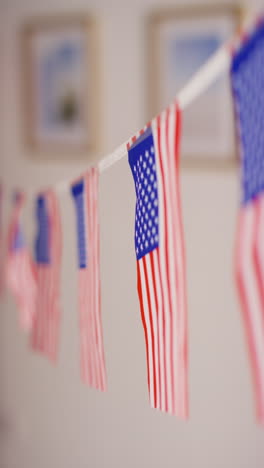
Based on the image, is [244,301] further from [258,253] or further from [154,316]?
[154,316]

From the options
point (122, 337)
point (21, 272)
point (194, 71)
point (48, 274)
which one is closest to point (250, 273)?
point (48, 274)

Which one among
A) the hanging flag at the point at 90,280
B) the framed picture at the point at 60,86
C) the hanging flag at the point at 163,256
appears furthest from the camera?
the framed picture at the point at 60,86

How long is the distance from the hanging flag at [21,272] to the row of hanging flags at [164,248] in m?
0.13

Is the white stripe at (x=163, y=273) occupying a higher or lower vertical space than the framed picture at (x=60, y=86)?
lower

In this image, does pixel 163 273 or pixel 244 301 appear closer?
pixel 244 301

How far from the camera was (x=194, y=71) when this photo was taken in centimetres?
196

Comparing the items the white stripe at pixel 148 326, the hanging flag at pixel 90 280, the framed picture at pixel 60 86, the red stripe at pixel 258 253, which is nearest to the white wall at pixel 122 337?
the framed picture at pixel 60 86

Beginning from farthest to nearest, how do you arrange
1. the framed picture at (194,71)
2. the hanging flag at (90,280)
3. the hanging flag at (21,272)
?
the framed picture at (194,71)
the hanging flag at (21,272)
the hanging flag at (90,280)

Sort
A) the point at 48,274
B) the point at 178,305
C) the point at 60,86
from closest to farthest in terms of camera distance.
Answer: the point at 178,305, the point at 48,274, the point at 60,86

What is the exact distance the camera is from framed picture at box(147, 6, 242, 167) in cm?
191

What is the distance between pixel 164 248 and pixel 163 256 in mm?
15

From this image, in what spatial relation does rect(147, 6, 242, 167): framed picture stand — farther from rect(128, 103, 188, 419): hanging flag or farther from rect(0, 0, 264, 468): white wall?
rect(128, 103, 188, 419): hanging flag

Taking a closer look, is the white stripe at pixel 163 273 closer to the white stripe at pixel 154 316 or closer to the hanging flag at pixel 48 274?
the white stripe at pixel 154 316

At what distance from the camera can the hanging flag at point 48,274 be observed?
1527mm
